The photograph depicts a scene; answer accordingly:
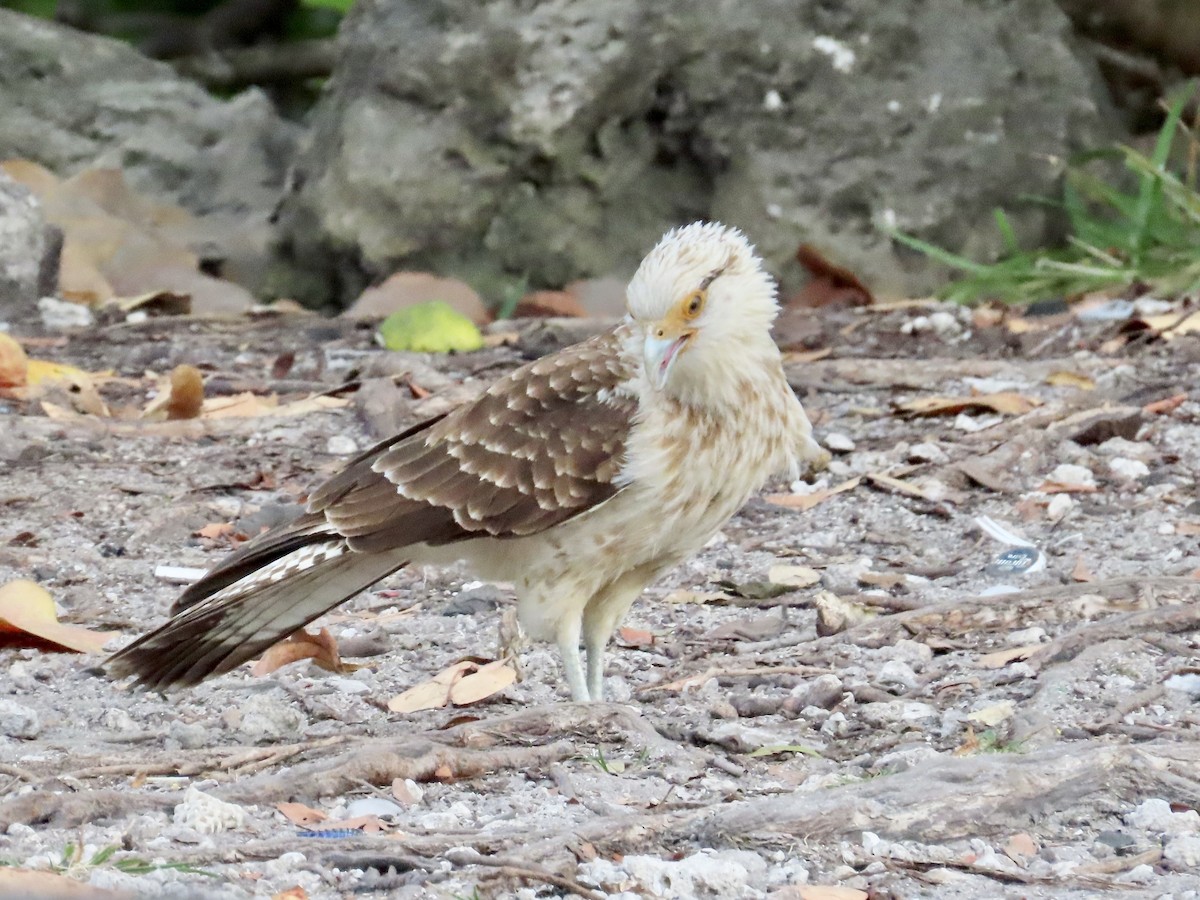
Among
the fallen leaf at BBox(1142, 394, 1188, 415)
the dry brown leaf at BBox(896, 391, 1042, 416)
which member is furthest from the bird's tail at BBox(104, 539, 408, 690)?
the fallen leaf at BBox(1142, 394, 1188, 415)

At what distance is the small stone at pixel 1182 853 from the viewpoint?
10.5ft

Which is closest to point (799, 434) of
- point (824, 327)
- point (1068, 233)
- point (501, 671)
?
point (501, 671)

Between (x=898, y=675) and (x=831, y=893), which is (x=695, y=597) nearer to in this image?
(x=898, y=675)

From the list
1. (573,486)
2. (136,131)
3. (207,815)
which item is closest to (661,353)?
(573,486)

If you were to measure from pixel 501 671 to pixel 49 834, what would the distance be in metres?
1.57

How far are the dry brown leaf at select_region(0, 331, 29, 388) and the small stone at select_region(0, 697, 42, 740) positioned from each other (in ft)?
10.6

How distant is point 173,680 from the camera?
14.4 ft

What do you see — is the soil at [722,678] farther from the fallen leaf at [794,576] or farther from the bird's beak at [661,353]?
the bird's beak at [661,353]

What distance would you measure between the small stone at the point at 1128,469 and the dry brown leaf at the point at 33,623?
347 cm

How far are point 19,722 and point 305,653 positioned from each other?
86 centimetres

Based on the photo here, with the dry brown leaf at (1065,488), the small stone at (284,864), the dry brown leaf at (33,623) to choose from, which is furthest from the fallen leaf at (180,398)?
the small stone at (284,864)

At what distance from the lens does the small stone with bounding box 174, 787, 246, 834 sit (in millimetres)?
3352

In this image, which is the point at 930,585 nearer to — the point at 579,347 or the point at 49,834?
the point at 579,347

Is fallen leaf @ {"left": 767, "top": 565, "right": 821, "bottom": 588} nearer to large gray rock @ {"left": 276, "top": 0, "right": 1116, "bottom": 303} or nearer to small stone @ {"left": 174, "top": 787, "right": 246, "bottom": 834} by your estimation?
small stone @ {"left": 174, "top": 787, "right": 246, "bottom": 834}
